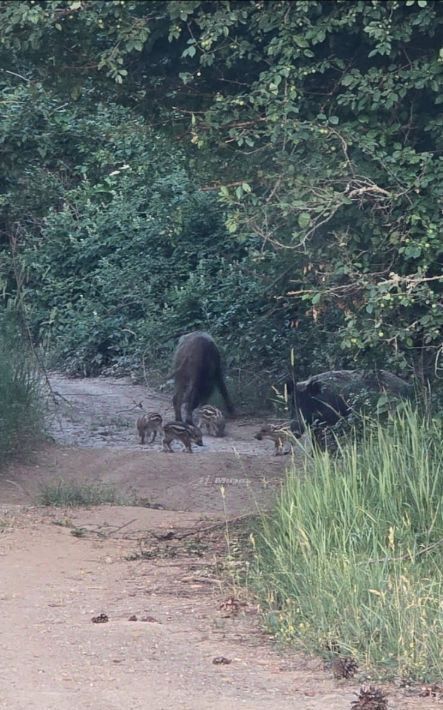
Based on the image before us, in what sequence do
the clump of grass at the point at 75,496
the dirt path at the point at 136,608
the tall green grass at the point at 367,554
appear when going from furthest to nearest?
the clump of grass at the point at 75,496, the tall green grass at the point at 367,554, the dirt path at the point at 136,608

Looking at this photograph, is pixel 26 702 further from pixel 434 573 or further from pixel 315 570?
pixel 434 573

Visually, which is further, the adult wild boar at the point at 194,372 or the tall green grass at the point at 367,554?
the adult wild boar at the point at 194,372

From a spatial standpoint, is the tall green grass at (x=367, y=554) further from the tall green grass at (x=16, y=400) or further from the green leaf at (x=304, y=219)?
the tall green grass at (x=16, y=400)

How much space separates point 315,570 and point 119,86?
11.4ft

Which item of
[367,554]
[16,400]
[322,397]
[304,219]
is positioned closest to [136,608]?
[367,554]

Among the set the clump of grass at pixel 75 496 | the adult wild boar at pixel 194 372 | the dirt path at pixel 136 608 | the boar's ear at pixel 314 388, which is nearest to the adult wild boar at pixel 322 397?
the boar's ear at pixel 314 388

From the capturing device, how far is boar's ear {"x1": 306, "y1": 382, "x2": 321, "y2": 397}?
11.8 meters

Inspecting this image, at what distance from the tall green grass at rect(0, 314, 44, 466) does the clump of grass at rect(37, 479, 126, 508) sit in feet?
5.29

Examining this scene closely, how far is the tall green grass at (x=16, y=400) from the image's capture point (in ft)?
36.3

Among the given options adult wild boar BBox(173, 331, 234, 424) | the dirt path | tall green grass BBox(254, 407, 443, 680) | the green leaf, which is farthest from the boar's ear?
the green leaf

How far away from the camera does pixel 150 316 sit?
56.0 ft

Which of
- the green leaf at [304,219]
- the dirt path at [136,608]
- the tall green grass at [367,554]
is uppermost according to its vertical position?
the green leaf at [304,219]

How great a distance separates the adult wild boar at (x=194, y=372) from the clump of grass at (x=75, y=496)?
414cm

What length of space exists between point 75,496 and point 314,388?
3.53 meters
